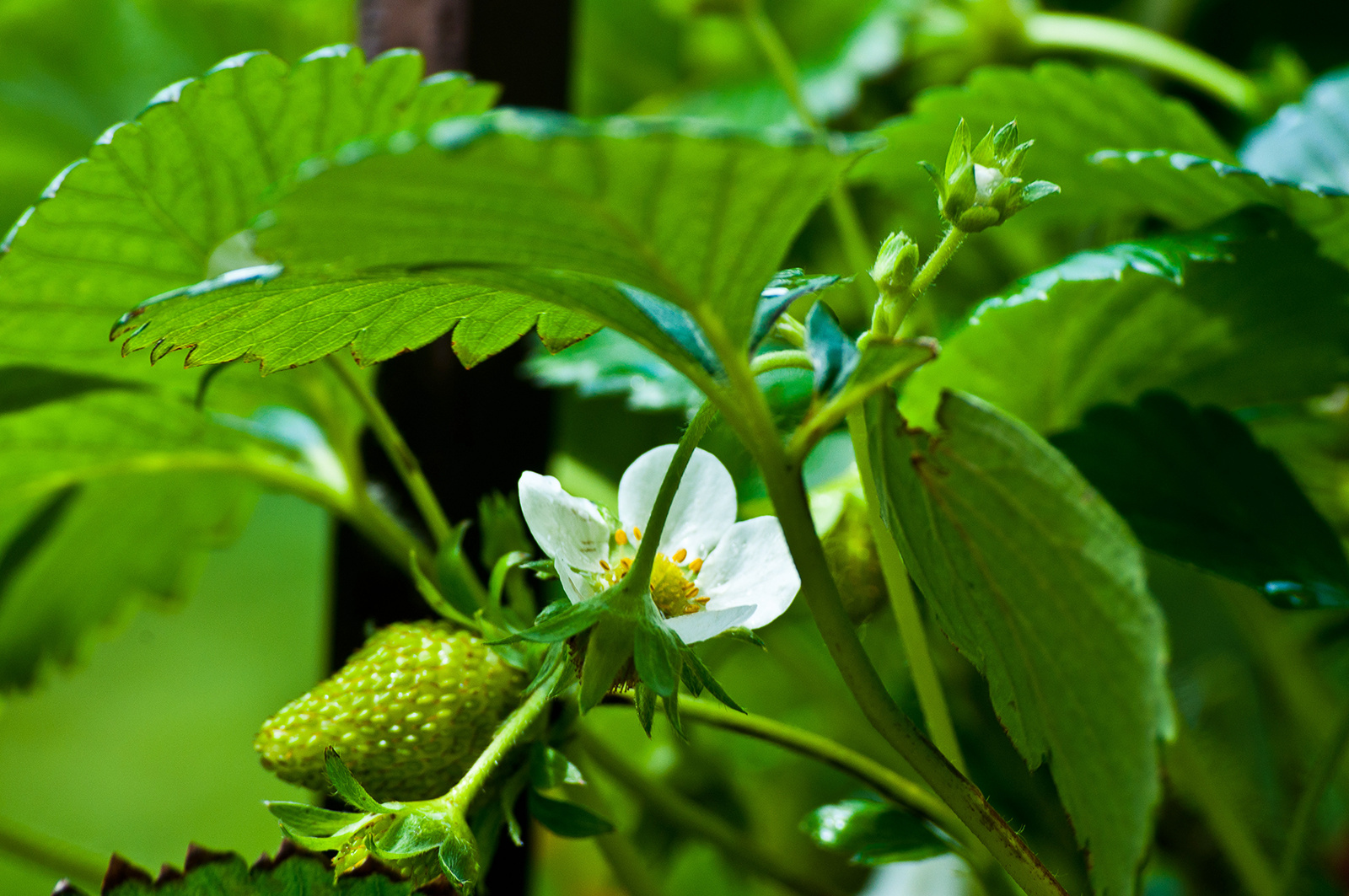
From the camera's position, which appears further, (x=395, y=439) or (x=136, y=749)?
(x=136, y=749)

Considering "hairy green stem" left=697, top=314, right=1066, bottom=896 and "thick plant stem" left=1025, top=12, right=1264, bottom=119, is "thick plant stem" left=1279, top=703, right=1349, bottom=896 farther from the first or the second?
"thick plant stem" left=1025, top=12, right=1264, bottom=119

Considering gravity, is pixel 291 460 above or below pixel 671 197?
below

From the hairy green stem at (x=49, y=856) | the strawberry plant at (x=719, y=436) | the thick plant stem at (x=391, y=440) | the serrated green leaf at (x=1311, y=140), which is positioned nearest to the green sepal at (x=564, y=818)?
the strawberry plant at (x=719, y=436)

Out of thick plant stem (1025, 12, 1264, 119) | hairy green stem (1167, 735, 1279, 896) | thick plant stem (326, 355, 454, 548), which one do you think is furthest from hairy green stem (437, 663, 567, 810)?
thick plant stem (1025, 12, 1264, 119)

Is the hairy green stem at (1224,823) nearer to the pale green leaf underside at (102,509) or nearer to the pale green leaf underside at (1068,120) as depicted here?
the pale green leaf underside at (1068,120)

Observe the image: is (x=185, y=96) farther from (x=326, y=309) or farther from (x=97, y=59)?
(x=97, y=59)

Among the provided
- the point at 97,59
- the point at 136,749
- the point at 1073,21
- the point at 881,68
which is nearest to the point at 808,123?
the point at 881,68

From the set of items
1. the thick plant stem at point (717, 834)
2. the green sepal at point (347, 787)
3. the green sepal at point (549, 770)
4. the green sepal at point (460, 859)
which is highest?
the green sepal at point (347, 787)
